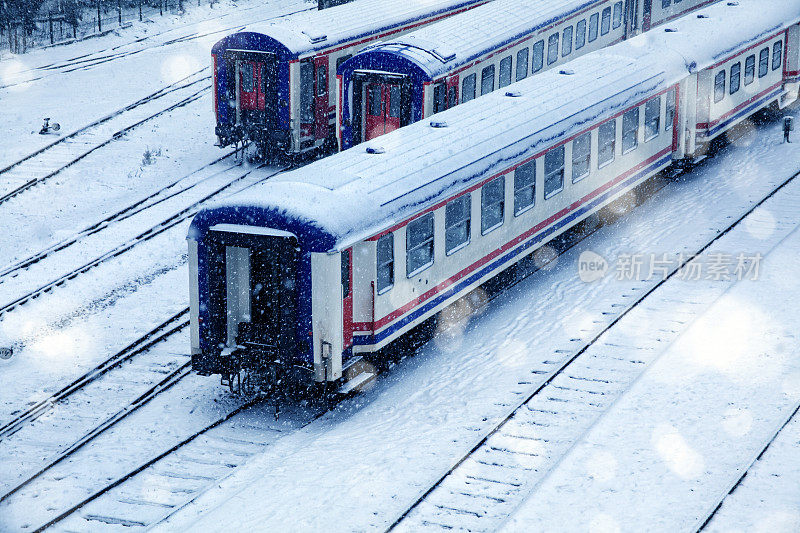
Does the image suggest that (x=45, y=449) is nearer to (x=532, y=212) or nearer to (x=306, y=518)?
(x=306, y=518)

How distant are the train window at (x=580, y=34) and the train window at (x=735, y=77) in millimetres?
5049

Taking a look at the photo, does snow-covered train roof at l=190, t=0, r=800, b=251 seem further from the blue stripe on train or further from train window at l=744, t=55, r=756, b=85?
the blue stripe on train

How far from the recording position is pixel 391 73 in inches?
871

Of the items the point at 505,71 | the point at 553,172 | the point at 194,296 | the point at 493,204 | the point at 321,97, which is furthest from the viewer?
the point at 505,71

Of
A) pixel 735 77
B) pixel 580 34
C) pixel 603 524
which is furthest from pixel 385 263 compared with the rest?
pixel 580 34

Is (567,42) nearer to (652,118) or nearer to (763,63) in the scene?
(763,63)

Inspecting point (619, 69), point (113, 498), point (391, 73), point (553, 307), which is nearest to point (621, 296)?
point (553, 307)

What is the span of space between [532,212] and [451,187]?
108 inches

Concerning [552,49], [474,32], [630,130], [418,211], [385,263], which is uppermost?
[474,32]

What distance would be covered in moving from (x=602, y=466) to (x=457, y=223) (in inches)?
184

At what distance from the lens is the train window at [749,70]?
83.4 feet

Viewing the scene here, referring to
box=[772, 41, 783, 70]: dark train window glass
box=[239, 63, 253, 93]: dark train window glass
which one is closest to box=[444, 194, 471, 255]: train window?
box=[239, 63, 253, 93]: dark train window glass

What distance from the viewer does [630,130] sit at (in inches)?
823

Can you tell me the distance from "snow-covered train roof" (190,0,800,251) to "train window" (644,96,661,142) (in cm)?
33
